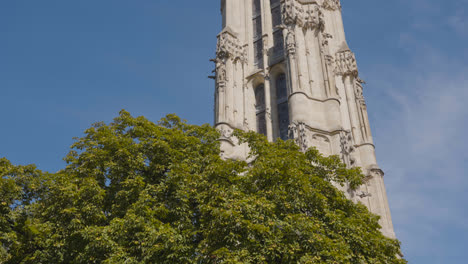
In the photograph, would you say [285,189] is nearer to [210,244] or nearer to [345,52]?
[210,244]

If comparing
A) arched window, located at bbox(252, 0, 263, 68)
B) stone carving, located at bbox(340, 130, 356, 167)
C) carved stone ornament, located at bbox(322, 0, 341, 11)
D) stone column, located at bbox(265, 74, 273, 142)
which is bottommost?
stone carving, located at bbox(340, 130, 356, 167)

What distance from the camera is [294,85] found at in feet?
90.5

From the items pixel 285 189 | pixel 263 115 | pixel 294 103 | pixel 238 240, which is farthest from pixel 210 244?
pixel 263 115

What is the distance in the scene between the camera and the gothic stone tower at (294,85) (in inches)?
1043

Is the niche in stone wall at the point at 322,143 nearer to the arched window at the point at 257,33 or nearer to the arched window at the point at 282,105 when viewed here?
the arched window at the point at 282,105

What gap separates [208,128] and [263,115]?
13580 millimetres

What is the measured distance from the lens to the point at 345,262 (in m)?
11.7

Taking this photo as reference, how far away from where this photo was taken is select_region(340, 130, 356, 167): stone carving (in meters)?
24.3

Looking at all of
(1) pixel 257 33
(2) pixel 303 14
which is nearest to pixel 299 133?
(2) pixel 303 14

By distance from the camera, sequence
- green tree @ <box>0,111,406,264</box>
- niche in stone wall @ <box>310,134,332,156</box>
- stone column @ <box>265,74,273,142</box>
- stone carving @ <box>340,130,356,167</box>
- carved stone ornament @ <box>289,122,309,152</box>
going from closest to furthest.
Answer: green tree @ <box>0,111,406,264</box> < carved stone ornament @ <box>289,122,309,152</box> < stone carving @ <box>340,130,356,167</box> < niche in stone wall @ <box>310,134,332,156</box> < stone column @ <box>265,74,273,142</box>

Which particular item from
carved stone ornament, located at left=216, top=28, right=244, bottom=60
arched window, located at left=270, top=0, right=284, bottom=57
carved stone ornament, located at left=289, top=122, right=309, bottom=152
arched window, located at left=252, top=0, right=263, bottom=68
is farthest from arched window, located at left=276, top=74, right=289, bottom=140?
carved stone ornament, located at left=216, top=28, right=244, bottom=60

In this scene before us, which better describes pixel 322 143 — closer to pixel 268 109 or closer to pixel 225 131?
pixel 268 109

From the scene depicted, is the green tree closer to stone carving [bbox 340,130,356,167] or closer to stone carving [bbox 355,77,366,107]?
stone carving [bbox 340,130,356,167]

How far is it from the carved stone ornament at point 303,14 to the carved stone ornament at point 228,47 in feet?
13.7
